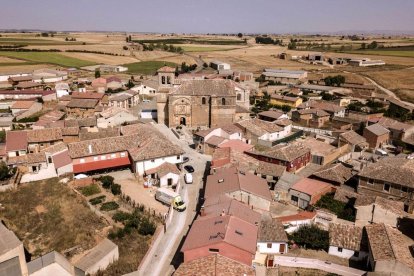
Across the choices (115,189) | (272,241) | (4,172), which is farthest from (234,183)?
(4,172)

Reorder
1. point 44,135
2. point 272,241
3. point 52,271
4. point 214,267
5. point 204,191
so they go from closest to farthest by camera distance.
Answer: point 214,267 → point 52,271 → point 272,241 → point 204,191 → point 44,135

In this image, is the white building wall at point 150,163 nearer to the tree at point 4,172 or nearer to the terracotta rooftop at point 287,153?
the terracotta rooftop at point 287,153

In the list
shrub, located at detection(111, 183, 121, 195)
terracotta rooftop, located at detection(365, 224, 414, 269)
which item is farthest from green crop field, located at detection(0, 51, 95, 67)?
terracotta rooftop, located at detection(365, 224, 414, 269)

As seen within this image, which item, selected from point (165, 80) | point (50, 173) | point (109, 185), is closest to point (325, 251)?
point (109, 185)

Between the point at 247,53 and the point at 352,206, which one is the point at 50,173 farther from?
the point at 247,53

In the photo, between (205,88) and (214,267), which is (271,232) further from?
(205,88)

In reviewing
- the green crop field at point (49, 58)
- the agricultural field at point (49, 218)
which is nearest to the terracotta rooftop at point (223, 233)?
the agricultural field at point (49, 218)
